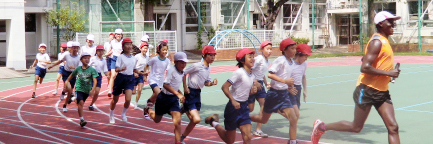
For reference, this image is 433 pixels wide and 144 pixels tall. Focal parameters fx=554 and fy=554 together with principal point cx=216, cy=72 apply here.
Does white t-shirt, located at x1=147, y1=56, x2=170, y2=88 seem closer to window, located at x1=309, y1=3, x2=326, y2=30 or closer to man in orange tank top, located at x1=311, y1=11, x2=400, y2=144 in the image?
man in orange tank top, located at x1=311, y1=11, x2=400, y2=144

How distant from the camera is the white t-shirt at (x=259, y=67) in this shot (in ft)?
30.0

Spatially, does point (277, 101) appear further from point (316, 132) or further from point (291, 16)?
point (291, 16)

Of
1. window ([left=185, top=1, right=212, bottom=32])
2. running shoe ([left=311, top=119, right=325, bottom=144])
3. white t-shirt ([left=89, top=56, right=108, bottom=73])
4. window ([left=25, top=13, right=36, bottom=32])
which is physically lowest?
running shoe ([left=311, top=119, right=325, bottom=144])

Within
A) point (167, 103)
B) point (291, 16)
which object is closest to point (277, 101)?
point (167, 103)

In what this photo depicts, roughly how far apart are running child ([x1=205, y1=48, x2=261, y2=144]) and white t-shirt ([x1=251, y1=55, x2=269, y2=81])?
1.78 m

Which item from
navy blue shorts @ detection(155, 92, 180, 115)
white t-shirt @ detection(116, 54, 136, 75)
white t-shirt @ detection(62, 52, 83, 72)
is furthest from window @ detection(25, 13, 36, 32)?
navy blue shorts @ detection(155, 92, 180, 115)

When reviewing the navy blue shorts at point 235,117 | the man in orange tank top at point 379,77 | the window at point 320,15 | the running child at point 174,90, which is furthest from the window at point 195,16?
the man in orange tank top at point 379,77

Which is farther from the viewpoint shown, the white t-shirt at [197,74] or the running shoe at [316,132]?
the white t-shirt at [197,74]

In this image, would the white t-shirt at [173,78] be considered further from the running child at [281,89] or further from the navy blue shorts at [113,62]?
the navy blue shorts at [113,62]

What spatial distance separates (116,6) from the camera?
106 ft

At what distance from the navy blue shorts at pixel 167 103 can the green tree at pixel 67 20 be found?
2077 centimetres

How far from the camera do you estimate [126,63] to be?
10.7 m

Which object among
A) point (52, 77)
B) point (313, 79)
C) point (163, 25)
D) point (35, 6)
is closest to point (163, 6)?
point (163, 25)

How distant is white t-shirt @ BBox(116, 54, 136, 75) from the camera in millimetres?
10625
